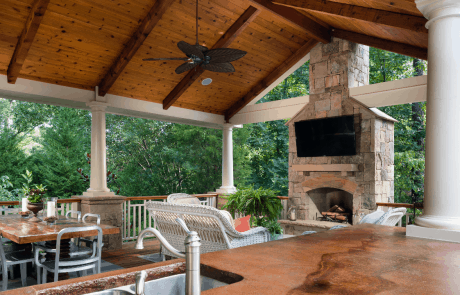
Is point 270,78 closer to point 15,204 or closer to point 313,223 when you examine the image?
point 313,223

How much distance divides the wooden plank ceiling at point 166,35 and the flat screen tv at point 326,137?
1356 millimetres

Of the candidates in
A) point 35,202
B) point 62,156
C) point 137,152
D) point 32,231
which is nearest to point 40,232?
point 32,231

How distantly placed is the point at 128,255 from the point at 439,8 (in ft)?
15.9

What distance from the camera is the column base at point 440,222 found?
1950mm

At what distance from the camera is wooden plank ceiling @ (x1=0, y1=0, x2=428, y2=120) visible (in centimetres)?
414

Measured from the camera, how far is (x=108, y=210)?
18.0 ft

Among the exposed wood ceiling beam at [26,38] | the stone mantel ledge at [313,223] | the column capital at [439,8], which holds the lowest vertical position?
the stone mantel ledge at [313,223]

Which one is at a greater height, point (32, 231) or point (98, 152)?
point (98, 152)

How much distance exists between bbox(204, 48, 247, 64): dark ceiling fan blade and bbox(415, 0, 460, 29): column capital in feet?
6.68

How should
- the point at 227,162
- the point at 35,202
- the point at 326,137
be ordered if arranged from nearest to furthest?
the point at 35,202, the point at 326,137, the point at 227,162

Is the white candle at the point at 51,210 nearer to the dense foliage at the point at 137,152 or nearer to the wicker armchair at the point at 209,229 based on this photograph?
the wicker armchair at the point at 209,229

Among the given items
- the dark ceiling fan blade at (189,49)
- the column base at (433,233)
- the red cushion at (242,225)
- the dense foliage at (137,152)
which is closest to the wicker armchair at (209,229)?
the red cushion at (242,225)

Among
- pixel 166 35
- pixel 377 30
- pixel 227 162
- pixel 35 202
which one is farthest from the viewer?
pixel 227 162

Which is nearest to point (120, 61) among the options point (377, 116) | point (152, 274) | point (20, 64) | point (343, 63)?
point (20, 64)
